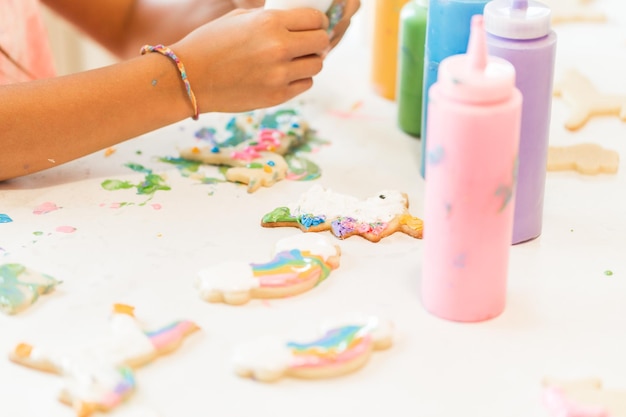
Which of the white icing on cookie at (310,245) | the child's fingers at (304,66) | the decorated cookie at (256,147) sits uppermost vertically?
the child's fingers at (304,66)

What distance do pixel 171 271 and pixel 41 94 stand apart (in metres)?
0.24

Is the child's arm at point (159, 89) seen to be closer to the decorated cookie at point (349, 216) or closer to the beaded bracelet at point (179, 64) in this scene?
the beaded bracelet at point (179, 64)

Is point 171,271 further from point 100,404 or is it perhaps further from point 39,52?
point 39,52

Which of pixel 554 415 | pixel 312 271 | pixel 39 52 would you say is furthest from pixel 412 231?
pixel 39 52

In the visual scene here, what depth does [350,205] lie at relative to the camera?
713 mm

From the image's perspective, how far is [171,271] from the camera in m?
0.63

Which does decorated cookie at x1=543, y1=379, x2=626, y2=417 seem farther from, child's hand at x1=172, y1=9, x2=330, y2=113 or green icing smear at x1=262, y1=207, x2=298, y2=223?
child's hand at x1=172, y1=9, x2=330, y2=113

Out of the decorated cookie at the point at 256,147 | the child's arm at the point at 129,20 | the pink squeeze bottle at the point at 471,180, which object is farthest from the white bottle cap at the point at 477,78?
the child's arm at the point at 129,20

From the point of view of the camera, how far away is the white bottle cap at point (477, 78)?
20.0 inches

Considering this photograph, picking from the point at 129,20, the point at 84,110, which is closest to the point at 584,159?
the point at 84,110

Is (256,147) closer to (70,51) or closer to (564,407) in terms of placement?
(564,407)

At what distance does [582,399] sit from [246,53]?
462 millimetres

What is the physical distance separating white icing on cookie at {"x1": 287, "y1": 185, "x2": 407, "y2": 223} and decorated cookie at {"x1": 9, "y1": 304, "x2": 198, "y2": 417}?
0.61 feet

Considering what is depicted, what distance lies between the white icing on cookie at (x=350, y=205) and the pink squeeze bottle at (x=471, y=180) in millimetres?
129
